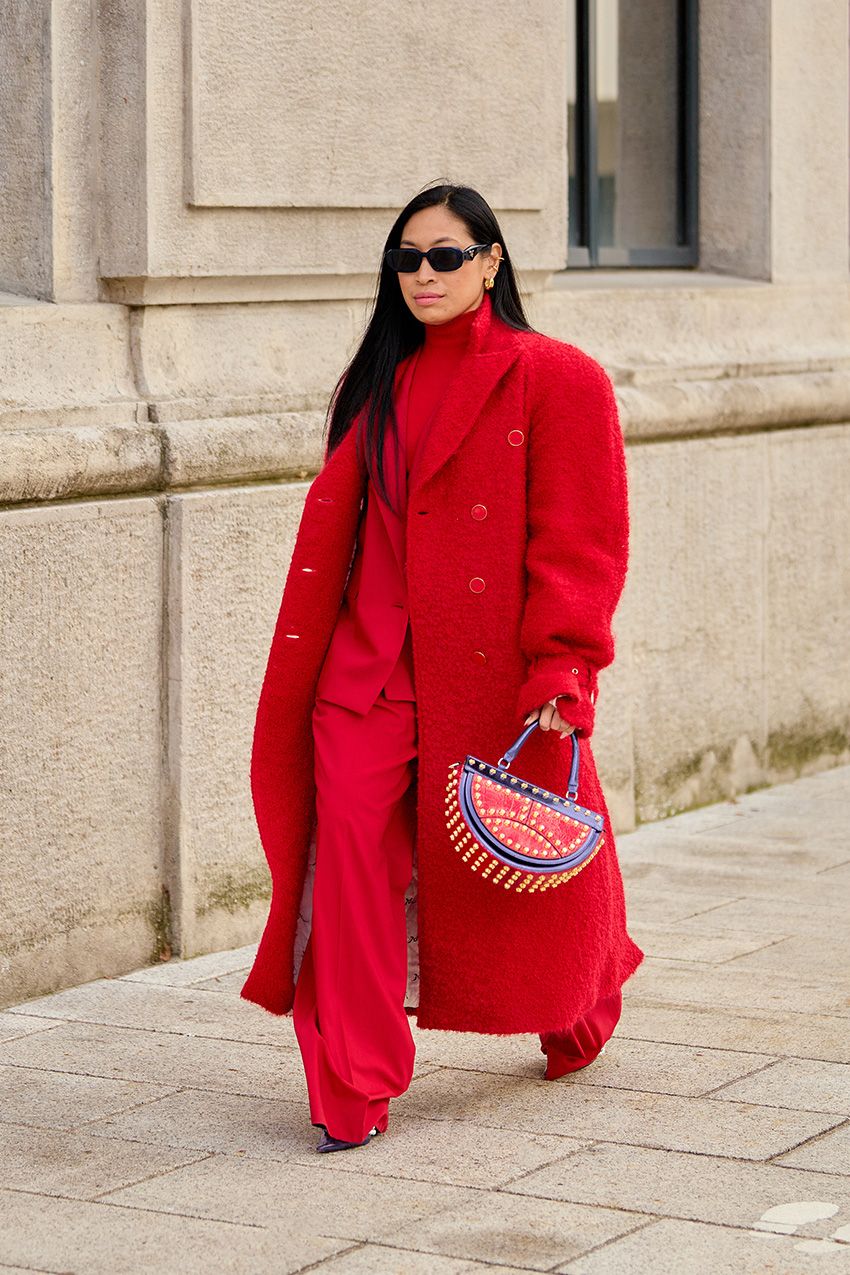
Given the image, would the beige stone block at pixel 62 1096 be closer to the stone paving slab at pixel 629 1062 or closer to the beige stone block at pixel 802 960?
the stone paving slab at pixel 629 1062

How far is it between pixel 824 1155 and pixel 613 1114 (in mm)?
486

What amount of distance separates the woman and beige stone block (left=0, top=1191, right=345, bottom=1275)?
0.48 meters

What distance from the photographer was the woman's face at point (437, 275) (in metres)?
4.61

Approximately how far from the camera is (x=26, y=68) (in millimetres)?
5938

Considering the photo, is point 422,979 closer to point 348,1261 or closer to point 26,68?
point 348,1261

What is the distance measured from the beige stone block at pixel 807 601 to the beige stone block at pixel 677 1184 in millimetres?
4248

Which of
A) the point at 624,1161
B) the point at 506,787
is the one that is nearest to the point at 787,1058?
the point at 624,1161

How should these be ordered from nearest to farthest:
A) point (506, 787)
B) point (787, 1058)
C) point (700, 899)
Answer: point (506, 787)
point (787, 1058)
point (700, 899)

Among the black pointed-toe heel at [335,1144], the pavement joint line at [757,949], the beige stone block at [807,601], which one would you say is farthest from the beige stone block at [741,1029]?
the beige stone block at [807,601]

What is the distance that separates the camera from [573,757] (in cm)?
468

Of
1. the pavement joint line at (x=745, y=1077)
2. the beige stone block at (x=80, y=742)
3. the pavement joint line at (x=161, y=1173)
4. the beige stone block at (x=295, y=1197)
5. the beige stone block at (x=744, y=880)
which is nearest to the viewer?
the beige stone block at (x=295, y=1197)

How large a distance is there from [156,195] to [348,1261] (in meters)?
3.05

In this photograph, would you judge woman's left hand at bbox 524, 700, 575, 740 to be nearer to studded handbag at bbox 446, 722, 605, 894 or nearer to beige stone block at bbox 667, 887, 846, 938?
studded handbag at bbox 446, 722, 605, 894

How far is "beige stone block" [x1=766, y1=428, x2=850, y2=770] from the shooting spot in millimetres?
8617
